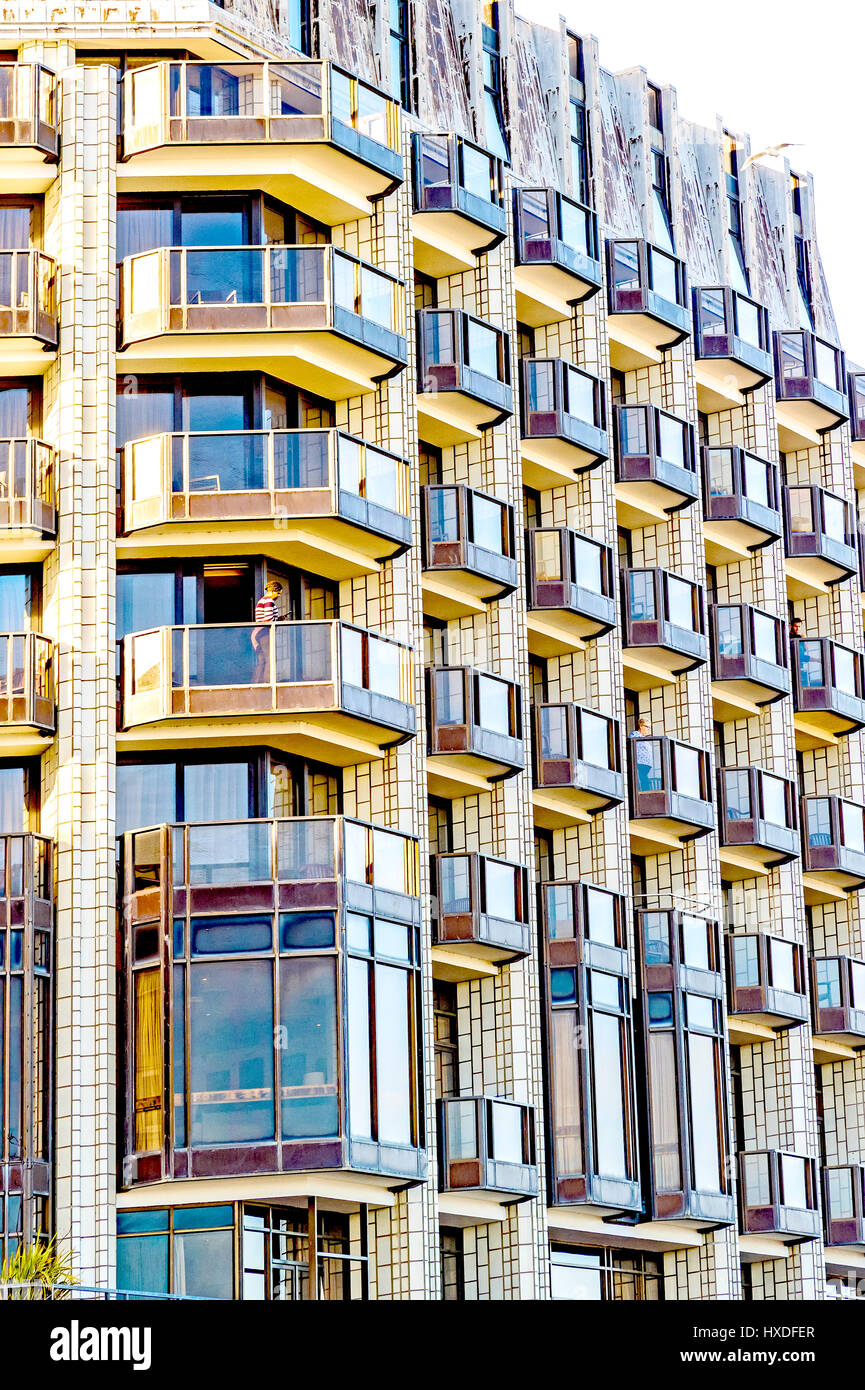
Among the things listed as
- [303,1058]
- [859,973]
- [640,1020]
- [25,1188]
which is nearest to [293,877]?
[303,1058]

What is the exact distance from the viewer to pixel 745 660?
60906 millimetres

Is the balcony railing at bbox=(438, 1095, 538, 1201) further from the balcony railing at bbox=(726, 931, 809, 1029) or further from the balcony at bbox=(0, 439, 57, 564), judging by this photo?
the balcony at bbox=(0, 439, 57, 564)

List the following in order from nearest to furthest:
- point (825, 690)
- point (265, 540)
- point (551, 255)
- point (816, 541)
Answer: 1. point (265, 540)
2. point (551, 255)
3. point (825, 690)
4. point (816, 541)

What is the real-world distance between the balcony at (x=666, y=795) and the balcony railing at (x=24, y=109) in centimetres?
1701

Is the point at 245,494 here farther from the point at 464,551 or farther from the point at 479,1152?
the point at 479,1152

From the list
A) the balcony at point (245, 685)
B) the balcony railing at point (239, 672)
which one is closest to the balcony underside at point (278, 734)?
the balcony at point (245, 685)

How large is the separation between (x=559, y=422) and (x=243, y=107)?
979 cm

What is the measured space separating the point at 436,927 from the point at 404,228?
1324cm

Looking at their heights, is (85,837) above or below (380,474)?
below

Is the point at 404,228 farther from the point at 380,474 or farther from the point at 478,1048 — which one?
the point at 478,1048

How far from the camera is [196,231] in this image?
165 feet

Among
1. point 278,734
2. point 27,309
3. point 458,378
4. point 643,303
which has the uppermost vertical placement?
point 643,303

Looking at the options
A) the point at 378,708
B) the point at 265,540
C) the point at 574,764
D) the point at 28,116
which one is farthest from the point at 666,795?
the point at 28,116

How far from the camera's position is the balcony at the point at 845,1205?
6019 cm
